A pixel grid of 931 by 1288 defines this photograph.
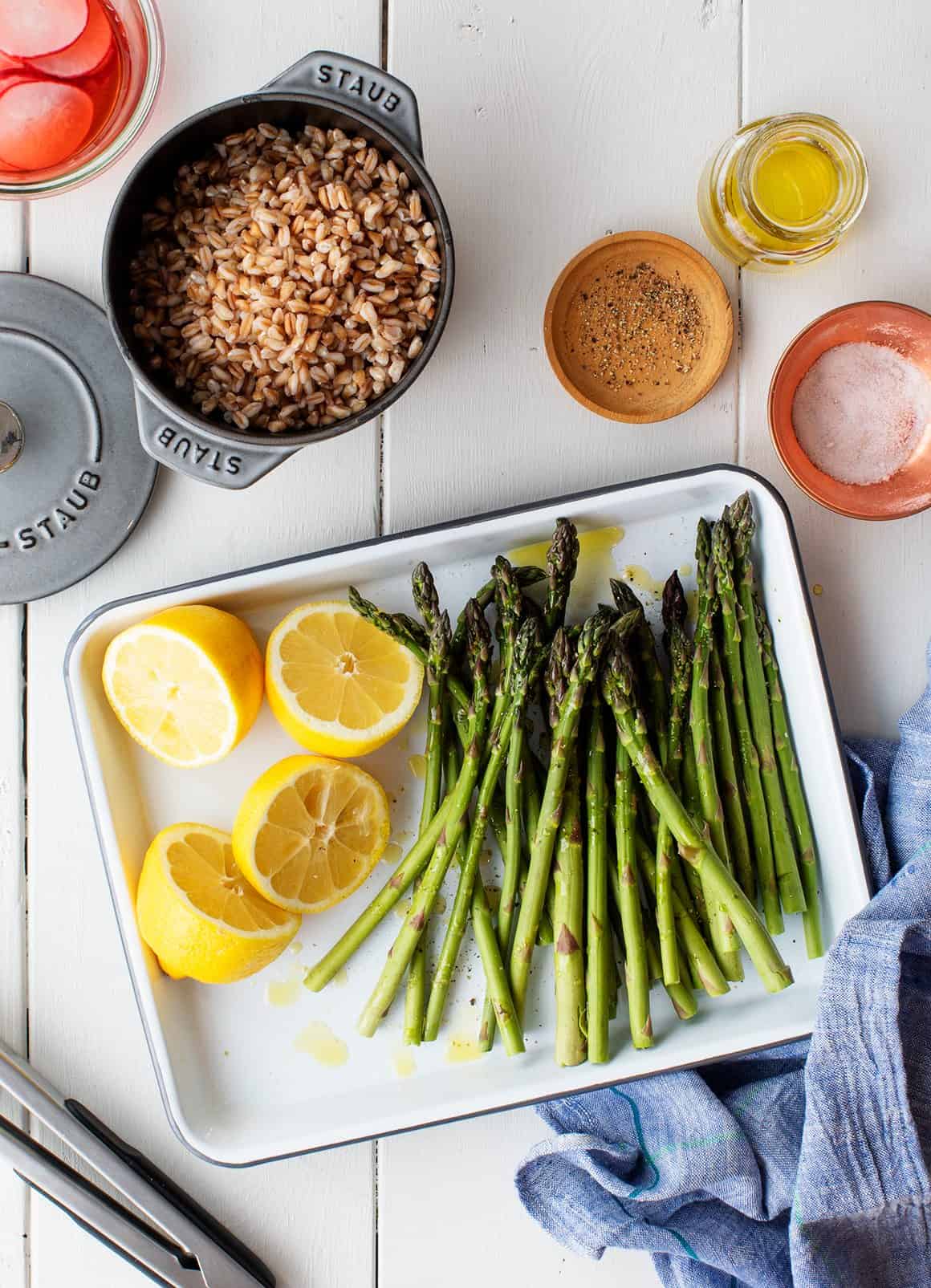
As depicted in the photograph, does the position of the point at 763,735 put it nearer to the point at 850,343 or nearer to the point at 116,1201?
the point at 850,343

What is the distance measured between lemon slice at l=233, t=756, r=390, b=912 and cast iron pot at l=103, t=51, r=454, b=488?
1.22ft

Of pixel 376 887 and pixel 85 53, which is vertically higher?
pixel 85 53

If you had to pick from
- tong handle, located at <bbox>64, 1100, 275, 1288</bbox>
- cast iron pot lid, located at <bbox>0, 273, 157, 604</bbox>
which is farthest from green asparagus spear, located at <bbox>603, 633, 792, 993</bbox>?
tong handle, located at <bbox>64, 1100, 275, 1288</bbox>

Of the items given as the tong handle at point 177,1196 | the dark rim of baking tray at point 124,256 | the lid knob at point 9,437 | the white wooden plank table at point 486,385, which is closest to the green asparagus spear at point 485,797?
the white wooden plank table at point 486,385

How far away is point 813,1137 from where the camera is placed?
123 cm

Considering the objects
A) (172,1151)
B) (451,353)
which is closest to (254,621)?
(451,353)

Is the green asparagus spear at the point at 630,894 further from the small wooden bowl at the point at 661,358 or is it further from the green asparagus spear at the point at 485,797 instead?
the small wooden bowl at the point at 661,358

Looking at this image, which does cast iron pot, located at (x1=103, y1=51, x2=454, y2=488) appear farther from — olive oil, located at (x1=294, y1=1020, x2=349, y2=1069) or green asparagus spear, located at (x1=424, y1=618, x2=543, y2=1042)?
olive oil, located at (x1=294, y1=1020, x2=349, y2=1069)

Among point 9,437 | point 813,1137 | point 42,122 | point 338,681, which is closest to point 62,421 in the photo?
point 9,437

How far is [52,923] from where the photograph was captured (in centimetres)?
138

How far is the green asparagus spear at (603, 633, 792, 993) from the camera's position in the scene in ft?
4.01

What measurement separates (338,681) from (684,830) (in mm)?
458

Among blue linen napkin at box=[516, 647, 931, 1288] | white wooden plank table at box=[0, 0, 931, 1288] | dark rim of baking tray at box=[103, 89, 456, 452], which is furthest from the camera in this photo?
white wooden plank table at box=[0, 0, 931, 1288]

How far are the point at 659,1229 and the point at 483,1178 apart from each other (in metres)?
0.24
